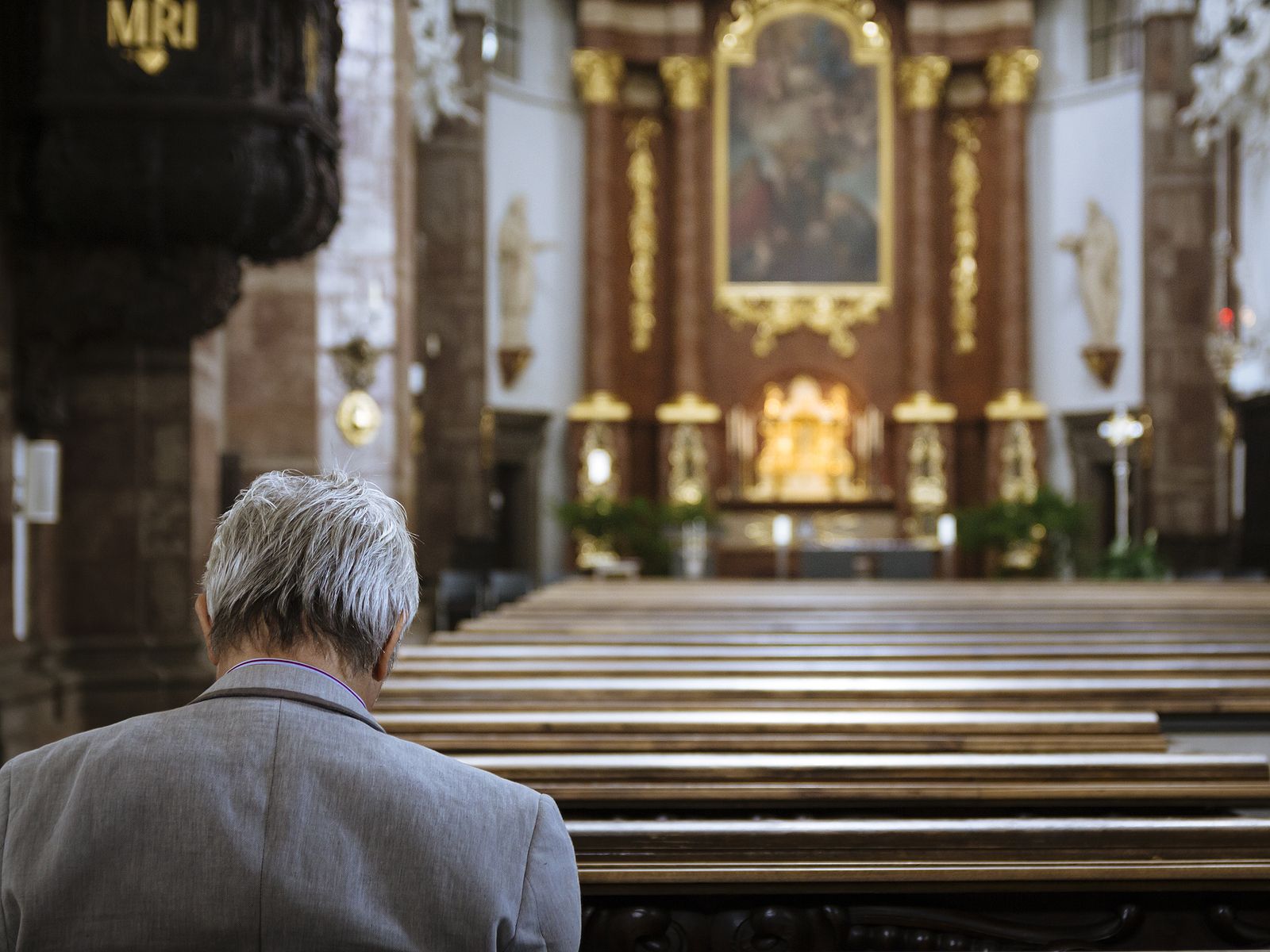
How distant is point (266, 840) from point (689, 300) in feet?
65.5

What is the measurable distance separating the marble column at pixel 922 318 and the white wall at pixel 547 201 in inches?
200

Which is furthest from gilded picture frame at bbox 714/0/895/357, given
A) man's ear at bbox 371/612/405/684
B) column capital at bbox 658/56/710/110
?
man's ear at bbox 371/612/405/684

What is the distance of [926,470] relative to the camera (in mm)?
20812

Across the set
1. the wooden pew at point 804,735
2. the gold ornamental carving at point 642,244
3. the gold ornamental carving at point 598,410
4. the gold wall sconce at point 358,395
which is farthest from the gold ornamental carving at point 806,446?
the wooden pew at point 804,735

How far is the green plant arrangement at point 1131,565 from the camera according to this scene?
610 inches

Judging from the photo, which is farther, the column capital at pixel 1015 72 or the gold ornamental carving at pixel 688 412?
the column capital at pixel 1015 72

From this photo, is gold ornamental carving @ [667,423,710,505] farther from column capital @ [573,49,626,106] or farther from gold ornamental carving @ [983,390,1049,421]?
column capital @ [573,49,626,106]

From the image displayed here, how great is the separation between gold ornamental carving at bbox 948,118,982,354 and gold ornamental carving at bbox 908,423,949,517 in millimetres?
1603

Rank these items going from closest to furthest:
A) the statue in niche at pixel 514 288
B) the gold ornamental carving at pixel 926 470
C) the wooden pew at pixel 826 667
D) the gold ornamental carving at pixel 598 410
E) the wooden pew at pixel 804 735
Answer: the wooden pew at pixel 804 735, the wooden pew at pixel 826 667, the statue in niche at pixel 514 288, the gold ornamental carving at pixel 598 410, the gold ornamental carving at pixel 926 470

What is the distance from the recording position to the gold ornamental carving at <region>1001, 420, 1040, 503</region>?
810 inches

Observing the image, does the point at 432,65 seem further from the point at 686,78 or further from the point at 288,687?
the point at 288,687

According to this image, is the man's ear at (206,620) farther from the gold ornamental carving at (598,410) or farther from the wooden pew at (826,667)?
the gold ornamental carving at (598,410)

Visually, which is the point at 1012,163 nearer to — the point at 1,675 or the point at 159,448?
the point at 159,448

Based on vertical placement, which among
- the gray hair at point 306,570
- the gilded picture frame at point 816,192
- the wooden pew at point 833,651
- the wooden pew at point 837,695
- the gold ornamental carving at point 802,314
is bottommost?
the wooden pew at point 833,651
